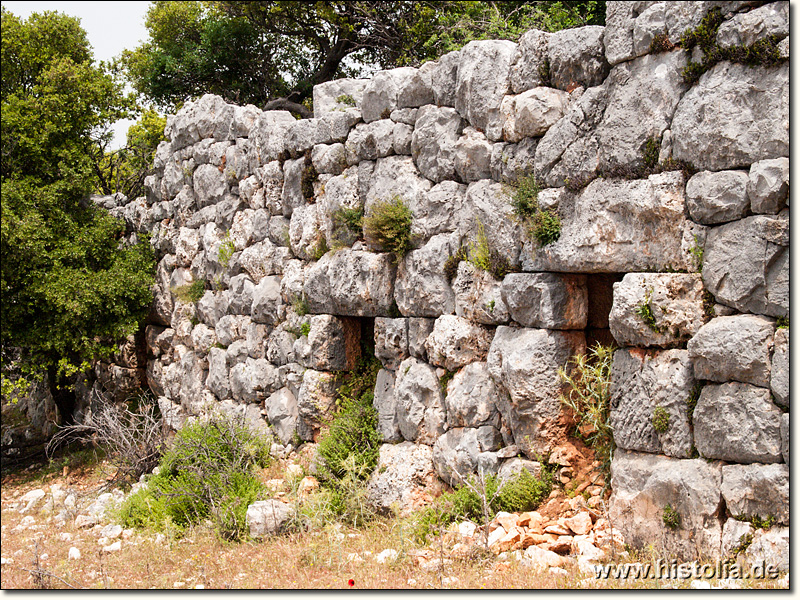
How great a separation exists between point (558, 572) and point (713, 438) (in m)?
1.35

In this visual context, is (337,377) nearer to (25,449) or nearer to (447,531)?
(447,531)

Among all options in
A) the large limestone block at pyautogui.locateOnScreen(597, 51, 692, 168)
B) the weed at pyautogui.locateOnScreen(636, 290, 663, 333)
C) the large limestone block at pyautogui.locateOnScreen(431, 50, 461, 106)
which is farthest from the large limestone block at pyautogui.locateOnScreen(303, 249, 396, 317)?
the weed at pyautogui.locateOnScreen(636, 290, 663, 333)

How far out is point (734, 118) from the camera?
15.4ft

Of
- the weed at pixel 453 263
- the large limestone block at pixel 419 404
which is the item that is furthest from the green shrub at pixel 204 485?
the weed at pixel 453 263

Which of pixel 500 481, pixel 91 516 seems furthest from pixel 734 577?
pixel 91 516

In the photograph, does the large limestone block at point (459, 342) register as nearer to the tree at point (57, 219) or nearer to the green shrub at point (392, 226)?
the green shrub at point (392, 226)

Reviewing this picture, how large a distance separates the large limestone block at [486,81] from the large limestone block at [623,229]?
1168 mm

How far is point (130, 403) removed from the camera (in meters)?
13.2

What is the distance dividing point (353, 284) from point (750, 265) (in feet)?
14.0

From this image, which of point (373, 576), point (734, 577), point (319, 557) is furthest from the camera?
point (319, 557)

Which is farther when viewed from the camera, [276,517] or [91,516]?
[91,516]

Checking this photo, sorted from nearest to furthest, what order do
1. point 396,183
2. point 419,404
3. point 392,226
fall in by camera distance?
point 419,404 < point 392,226 < point 396,183

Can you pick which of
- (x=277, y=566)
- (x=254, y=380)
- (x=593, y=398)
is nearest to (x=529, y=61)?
(x=593, y=398)

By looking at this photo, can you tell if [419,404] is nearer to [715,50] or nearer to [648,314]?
[648,314]
